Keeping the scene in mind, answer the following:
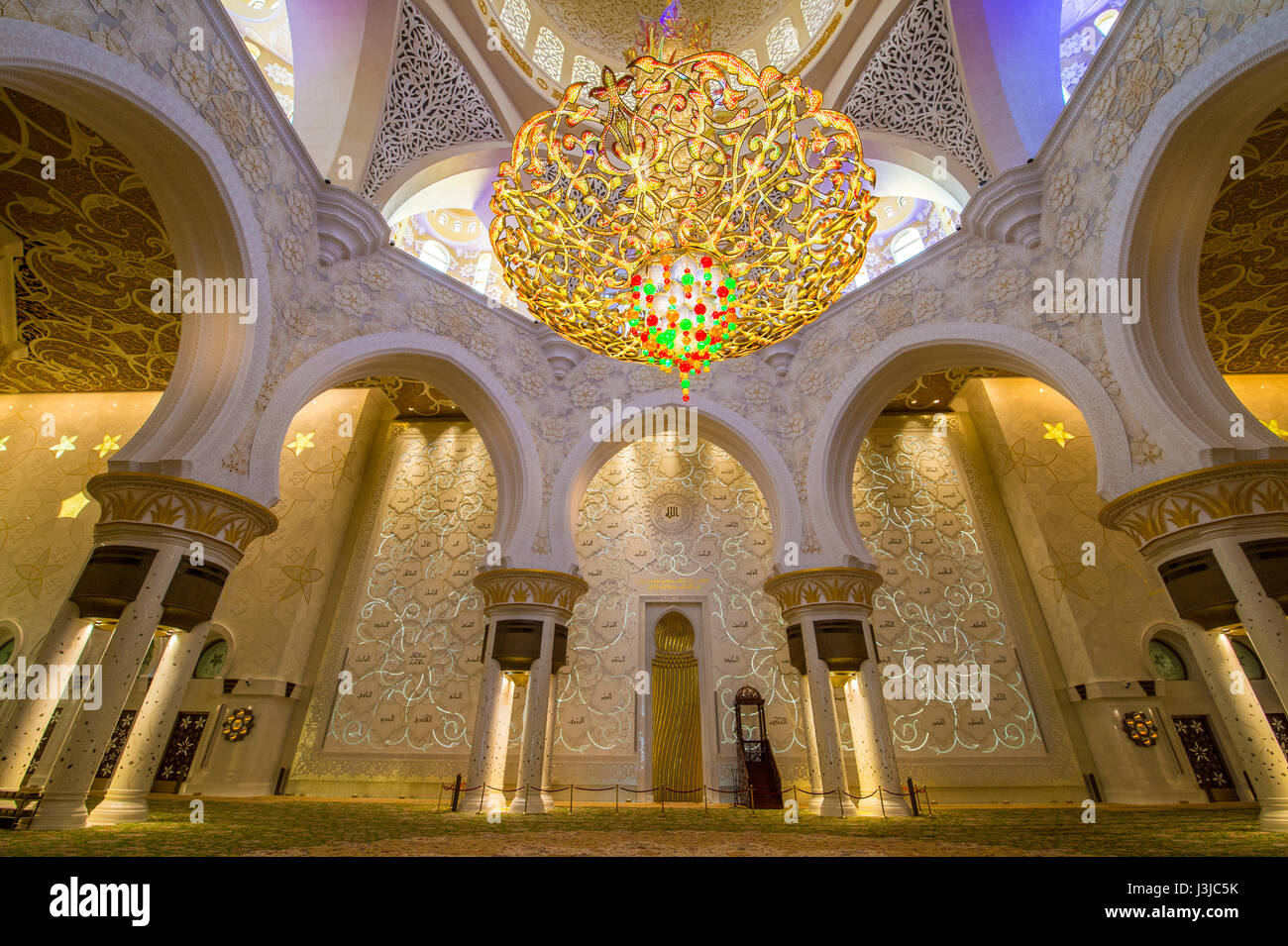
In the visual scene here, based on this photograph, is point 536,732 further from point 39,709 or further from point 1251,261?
point 1251,261

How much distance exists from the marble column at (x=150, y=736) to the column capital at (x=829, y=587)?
201 inches

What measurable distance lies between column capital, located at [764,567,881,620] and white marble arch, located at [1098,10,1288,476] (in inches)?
101

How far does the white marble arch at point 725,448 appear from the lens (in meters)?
6.60

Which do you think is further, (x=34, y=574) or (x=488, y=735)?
(x=34, y=574)

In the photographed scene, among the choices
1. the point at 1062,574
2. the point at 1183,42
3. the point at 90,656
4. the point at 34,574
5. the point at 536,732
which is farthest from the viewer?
the point at 34,574

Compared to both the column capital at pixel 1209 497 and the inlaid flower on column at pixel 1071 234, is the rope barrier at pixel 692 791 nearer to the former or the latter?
the column capital at pixel 1209 497

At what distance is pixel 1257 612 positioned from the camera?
12.0 feet

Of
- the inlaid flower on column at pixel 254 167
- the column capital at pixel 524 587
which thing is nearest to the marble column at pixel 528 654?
the column capital at pixel 524 587

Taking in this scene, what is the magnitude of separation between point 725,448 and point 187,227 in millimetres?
5739

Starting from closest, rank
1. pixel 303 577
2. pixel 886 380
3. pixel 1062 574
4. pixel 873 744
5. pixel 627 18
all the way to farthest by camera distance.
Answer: pixel 873 744 → pixel 886 380 → pixel 1062 574 → pixel 303 577 → pixel 627 18

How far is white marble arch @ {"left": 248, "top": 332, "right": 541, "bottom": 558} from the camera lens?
18.2ft

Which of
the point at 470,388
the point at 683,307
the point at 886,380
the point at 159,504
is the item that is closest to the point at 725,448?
the point at 886,380

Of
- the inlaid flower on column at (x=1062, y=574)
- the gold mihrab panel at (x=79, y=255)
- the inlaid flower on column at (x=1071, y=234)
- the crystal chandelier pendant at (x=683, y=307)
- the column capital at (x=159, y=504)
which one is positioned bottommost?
the column capital at (x=159, y=504)

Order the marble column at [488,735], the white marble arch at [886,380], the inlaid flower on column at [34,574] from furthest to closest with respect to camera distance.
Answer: the inlaid flower on column at [34,574], the marble column at [488,735], the white marble arch at [886,380]
